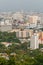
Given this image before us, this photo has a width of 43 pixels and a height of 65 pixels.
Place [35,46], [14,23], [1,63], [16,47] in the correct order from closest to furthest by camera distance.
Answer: [1,63] → [16,47] → [35,46] → [14,23]

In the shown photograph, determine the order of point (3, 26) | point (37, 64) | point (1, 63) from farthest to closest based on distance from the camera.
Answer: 1. point (3, 26)
2. point (37, 64)
3. point (1, 63)

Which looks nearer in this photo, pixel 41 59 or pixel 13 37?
pixel 41 59

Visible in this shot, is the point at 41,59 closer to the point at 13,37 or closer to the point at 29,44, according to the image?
the point at 29,44

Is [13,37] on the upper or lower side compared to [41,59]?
lower

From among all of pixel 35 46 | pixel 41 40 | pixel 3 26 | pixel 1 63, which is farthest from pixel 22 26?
pixel 1 63

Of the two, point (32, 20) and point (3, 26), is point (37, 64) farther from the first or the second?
point (32, 20)

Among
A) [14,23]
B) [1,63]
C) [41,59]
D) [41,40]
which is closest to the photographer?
[1,63]

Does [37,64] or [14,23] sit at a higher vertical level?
[37,64]

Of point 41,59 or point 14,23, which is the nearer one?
point 41,59

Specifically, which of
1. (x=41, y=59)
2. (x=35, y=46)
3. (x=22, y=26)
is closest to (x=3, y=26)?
(x=22, y=26)

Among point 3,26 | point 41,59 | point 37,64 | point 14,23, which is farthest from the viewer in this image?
point 14,23
